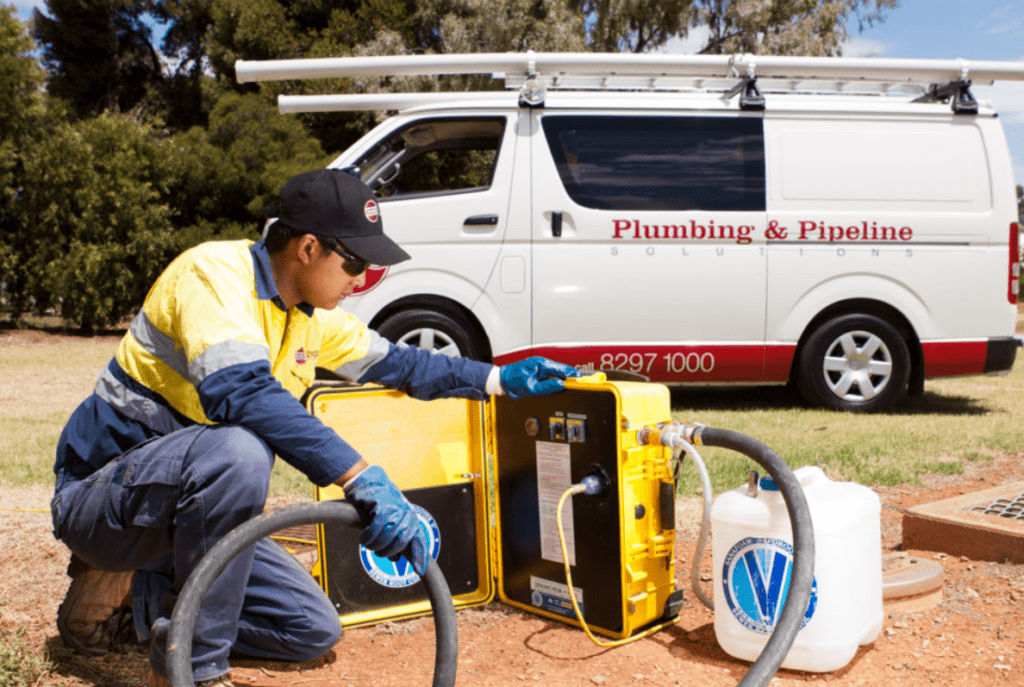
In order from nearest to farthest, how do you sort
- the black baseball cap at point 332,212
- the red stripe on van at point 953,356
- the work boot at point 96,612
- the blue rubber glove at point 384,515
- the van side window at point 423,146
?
the blue rubber glove at point 384,515, the black baseball cap at point 332,212, the work boot at point 96,612, the van side window at point 423,146, the red stripe on van at point 953,356

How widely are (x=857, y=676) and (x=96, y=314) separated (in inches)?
538

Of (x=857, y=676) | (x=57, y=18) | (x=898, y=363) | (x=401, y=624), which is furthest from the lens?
(x=57, y=18)

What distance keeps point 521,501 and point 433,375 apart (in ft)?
1.60

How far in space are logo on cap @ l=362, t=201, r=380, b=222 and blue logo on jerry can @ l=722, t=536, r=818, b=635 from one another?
4.25ft

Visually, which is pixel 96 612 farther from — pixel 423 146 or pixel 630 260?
pixel 423 146

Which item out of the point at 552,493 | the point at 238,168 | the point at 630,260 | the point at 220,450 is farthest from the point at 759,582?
the point at 238,168

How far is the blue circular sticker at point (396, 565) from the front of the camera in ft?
9.37

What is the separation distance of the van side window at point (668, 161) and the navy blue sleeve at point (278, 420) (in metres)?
4.39

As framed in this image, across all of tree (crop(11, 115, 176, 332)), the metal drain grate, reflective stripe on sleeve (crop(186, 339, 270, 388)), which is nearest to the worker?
reflective stripe on sleeve (crop(186, 339, 270, 388))

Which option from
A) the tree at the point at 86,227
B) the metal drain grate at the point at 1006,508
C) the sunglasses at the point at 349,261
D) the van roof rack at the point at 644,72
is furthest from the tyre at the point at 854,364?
the tree at the point at 86,227

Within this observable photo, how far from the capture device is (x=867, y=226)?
621 centimetres

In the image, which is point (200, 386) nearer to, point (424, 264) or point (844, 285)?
point (424, 264)

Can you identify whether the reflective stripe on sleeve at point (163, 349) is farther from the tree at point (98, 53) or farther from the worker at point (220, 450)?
the tree at point (98, 53)

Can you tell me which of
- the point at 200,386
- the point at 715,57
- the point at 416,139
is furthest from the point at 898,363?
the point at 200,386
